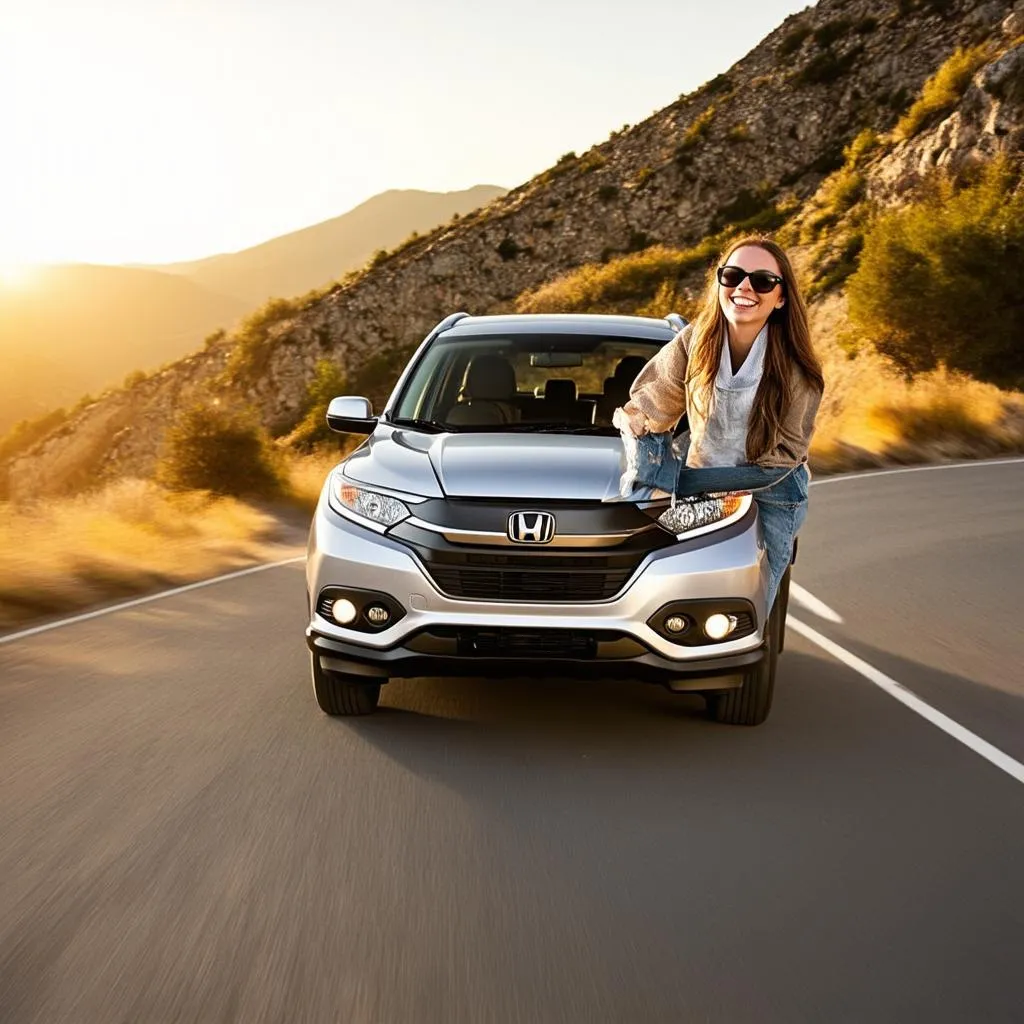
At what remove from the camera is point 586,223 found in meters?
59.0

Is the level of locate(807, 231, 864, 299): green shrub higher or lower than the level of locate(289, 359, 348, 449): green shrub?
higher

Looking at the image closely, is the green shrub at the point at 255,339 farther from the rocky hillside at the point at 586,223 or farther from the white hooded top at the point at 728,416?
the white hooded top at the point at 728,416

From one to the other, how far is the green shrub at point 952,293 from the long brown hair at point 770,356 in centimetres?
2739

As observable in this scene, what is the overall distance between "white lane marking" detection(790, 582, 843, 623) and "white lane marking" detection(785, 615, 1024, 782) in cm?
27

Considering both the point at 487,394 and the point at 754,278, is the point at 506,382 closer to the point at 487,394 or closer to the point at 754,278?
the point at 487,394

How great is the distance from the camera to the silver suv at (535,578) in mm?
5188

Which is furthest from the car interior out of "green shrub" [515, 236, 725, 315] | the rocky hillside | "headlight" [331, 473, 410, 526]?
the rocky hillside

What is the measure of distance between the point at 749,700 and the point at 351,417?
Answer: 7.84 ft

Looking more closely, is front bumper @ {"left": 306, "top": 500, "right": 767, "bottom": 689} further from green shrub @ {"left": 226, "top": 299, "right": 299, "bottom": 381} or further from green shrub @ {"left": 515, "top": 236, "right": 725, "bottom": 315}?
green shrub @ {"left": 226, "top": 299, "right": 299, "bottom": 381}

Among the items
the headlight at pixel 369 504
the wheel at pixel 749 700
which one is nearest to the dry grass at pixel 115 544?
the headlight at pixel 369 504

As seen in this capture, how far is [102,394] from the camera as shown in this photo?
58.7 m

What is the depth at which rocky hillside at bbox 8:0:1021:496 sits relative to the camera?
54.4m

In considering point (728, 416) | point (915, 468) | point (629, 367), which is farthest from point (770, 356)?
point (915, 468)

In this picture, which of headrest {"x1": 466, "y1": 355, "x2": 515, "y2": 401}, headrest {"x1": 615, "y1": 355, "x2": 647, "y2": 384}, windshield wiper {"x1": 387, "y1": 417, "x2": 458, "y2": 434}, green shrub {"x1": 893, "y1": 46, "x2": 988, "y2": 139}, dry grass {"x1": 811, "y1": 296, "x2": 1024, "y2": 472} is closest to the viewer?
windshield wiper {"x1": 387, "y1": 417, "x2": 458, "y2": 434}
